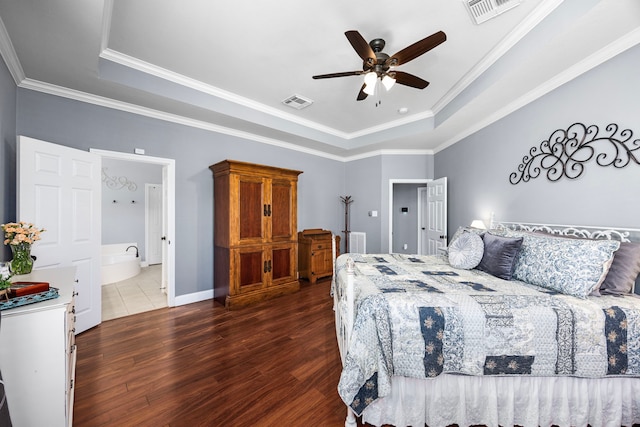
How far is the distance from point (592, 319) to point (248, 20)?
3.20 meters

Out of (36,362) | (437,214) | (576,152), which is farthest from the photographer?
(437,214)

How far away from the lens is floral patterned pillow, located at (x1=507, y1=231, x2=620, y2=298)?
1.64 metres

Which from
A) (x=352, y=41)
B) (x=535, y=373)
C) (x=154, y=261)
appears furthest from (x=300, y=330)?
(x=154, y=261)

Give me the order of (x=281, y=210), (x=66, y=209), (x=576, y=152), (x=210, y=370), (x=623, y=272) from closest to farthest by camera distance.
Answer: (x=623, y=272) < (x=210, y=370) < (x=576, y=152) < (x=66, y=209) < (x=281, y=210)

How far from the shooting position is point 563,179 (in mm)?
2469

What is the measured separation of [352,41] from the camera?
1.88 m

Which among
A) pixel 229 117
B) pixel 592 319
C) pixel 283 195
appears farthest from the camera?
pixel 283 195

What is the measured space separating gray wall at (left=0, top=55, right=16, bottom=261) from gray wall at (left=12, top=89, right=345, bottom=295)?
0.06m

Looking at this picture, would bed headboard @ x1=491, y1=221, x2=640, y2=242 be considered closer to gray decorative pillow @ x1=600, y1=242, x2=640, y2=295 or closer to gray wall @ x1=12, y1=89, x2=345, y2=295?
gray decorative pillow @ x1=600, y1=242, x2=640, y2=295

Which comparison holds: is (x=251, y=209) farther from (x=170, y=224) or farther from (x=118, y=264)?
(x=118, y=264)

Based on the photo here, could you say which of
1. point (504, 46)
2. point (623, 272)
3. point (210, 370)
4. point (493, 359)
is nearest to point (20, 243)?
point (210, 370)

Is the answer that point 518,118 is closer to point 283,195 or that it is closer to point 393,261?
point 393,261

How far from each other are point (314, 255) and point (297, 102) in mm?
2606

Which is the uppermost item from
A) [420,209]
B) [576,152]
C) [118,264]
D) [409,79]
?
[409,79]
